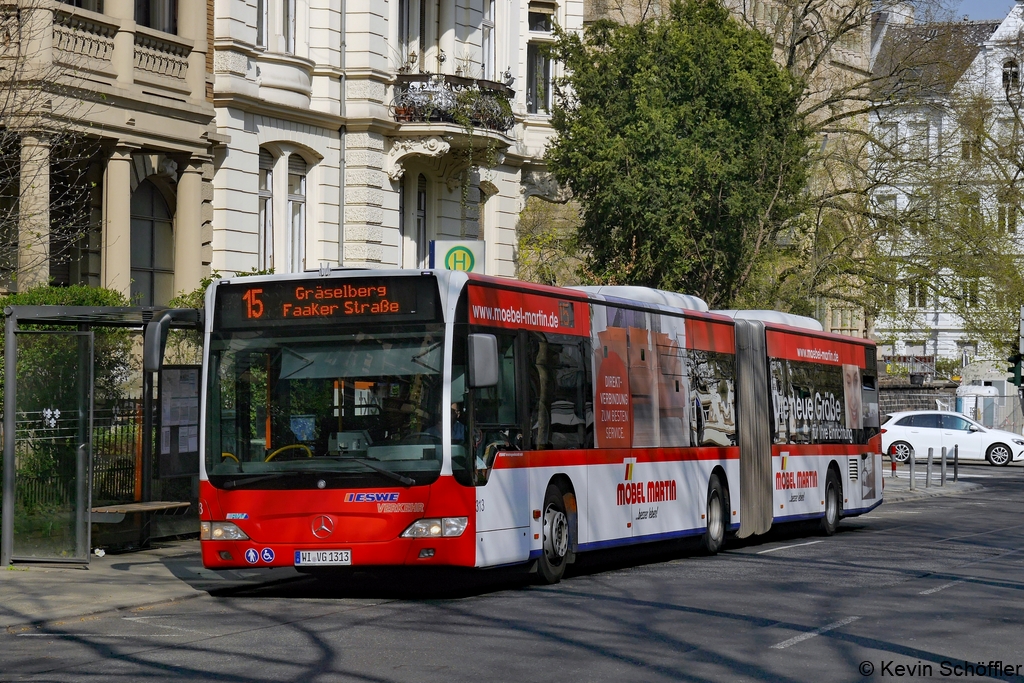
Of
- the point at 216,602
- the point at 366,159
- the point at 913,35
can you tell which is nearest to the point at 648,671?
the point at 216,602

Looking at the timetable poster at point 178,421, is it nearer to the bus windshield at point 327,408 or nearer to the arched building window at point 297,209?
the bus windshield at point 327,408

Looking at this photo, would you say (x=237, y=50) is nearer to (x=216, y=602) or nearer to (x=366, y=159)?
(x=366, y=159)

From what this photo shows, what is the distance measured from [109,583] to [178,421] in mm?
3600

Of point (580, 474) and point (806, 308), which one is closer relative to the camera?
point (580, 474)

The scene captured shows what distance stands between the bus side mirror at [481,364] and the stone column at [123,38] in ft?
37.6

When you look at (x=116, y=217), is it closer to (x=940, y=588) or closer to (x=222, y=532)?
(x=222, y=532)

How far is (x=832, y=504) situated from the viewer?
23.7 metres

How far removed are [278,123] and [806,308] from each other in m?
13.5

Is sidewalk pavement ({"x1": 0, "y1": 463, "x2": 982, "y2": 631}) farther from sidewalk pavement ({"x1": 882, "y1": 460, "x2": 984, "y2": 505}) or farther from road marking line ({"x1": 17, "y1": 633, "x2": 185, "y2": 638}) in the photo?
sidewalk pavement ({"x1": 882, "y1": 460, "x2": 984, "y2": 505})

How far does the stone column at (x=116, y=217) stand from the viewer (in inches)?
909

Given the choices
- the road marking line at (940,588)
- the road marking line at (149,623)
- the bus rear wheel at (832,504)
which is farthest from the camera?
the bus rear wheel at (832,504)

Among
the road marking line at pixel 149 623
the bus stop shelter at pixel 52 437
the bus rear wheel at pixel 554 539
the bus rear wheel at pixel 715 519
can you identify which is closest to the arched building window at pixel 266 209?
the bus stop shelter at pixel 52 437

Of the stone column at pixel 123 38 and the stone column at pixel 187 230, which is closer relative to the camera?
→ the stone column at pixel 123 38

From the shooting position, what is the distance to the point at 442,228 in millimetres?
32562
